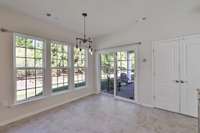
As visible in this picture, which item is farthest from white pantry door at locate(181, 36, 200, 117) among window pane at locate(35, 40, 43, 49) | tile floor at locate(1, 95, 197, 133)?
window pane at locate(35, 40, 43, 49)

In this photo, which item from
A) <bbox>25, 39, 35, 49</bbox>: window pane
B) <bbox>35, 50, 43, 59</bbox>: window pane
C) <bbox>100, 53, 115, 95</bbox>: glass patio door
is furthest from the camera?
<bbox>100, 53, 115, 95</bbox>: glass patio door

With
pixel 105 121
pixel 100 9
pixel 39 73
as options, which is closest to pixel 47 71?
pixel 39 73

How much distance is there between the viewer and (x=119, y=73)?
5.73 metres

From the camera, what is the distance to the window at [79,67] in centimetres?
570

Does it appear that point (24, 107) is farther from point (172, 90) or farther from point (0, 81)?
point (172, 90)

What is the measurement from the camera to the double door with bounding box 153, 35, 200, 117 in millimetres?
3701

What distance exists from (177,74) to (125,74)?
1.96 meters

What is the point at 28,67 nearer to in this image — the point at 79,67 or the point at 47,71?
the point at 47,71

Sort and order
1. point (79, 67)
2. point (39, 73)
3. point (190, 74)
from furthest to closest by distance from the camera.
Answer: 1. point (79, 67)
2. point (39, 73)
3. point (190, 74)

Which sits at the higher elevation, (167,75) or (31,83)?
(167,75)

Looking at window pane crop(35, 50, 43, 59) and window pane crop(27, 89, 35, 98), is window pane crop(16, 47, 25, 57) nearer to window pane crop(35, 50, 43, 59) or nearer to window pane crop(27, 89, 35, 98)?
window pane crop(35, 50, 43, 59)

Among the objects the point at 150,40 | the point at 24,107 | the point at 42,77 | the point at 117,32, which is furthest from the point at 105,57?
the point at 24,107

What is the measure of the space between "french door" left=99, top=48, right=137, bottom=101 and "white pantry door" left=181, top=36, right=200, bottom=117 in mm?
1572

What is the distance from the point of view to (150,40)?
457 cm
